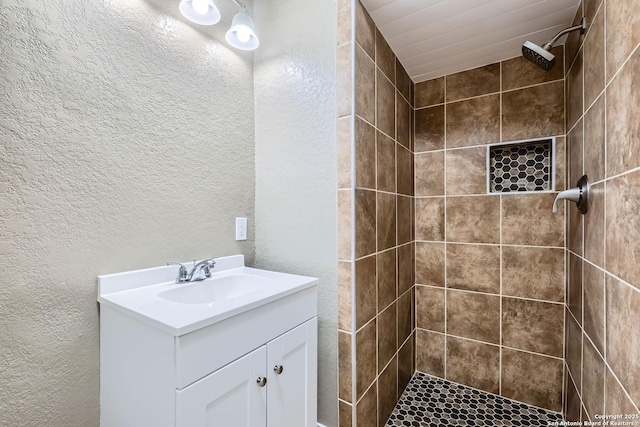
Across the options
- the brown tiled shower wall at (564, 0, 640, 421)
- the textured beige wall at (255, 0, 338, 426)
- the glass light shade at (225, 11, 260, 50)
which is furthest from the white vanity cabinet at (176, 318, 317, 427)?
the glass light shade at (225, 11, 260, 50)

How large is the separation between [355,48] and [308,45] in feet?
0.95

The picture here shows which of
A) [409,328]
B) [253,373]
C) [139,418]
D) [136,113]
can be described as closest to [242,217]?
[136,113]

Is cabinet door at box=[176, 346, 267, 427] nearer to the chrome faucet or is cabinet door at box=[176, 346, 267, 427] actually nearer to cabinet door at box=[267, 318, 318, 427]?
cabinet door at box=[267, 318, 318, 427]

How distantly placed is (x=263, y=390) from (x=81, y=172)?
3.35 feet

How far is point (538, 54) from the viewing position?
133 centimetres

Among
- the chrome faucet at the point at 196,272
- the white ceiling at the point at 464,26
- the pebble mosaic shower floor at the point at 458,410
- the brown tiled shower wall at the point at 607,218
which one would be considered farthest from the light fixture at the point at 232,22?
the pebble mosaic shower floor at the point at 458,410

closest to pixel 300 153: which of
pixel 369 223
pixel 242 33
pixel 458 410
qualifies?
pixel 369 223

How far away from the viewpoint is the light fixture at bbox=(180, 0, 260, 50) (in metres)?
1.22

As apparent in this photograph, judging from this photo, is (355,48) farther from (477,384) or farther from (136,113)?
(477,384)

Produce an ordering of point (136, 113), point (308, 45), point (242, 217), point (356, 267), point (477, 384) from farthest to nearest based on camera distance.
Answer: point (477, 384) < point (242, 217) < point (308, 45) < point (356, 267) < point (136, 113)

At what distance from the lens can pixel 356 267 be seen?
1.27m

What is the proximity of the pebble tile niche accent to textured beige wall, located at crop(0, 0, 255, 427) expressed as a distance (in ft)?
5.86

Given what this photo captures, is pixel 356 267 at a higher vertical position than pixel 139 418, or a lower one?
higher

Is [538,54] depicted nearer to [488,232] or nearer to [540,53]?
[540,53]
